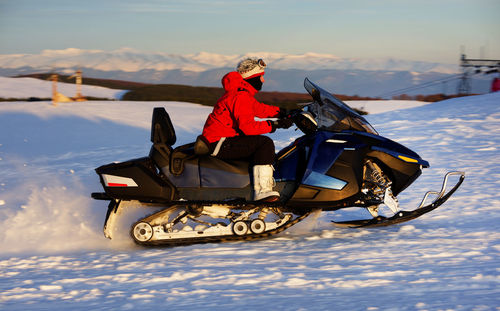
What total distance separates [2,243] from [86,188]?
2.01 m

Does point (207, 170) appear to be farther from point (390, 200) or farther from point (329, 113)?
point (390, 200)

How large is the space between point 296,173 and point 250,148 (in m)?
0.54

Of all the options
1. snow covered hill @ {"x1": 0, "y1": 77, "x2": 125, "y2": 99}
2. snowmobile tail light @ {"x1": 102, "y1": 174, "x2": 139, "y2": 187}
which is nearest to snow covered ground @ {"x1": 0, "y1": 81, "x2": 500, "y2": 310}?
snowmobile tail light @ {"x1": 102, "y1": 174, "x2": 139, "y2": 187}

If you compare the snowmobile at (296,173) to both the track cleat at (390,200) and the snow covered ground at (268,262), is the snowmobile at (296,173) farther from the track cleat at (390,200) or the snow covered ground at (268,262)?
the snow covered ground at (268,262)

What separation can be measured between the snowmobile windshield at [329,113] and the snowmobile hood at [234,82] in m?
0.65

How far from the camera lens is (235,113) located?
610cm

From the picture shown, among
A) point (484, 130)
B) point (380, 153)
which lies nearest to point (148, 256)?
point (380, 153)

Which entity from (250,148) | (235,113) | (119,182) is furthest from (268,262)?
(119,182)

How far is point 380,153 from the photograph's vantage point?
628 centimetres

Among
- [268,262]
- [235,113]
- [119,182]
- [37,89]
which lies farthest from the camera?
[37,89]

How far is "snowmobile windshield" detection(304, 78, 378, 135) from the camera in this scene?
6285 mm

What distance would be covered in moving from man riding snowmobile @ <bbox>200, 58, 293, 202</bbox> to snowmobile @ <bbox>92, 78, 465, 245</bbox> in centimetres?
11

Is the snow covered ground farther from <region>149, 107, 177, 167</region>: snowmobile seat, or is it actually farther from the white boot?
<region>149, 107, 177, 167</region>: snowmobile seat

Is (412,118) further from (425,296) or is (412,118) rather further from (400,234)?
(425,296)
